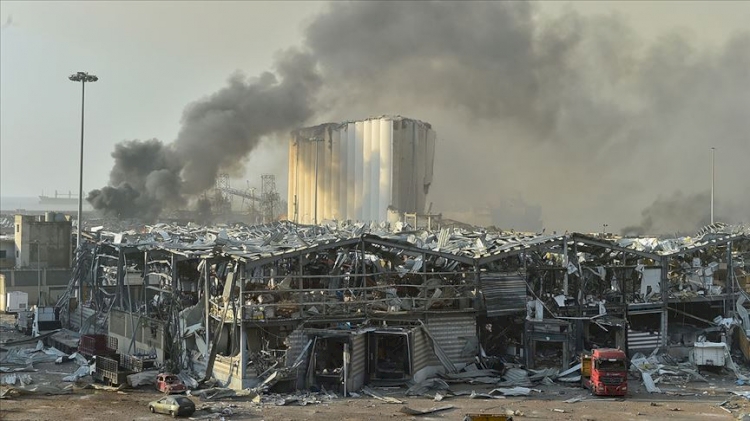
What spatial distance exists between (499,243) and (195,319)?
11597 mm

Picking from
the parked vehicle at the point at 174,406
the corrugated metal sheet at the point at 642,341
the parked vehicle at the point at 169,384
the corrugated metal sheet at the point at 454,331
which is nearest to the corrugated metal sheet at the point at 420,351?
the corrugated metal sheet at the point at 454,331

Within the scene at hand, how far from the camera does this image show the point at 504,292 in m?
29.6

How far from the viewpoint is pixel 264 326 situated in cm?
2641

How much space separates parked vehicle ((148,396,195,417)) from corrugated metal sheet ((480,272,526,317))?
37.0 ft

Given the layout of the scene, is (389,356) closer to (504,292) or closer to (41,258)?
(504,292)

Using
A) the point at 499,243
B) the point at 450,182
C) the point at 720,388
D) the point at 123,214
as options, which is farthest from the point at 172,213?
the point at 720,388

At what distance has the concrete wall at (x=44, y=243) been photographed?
1965 inches

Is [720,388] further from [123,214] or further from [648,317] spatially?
[123,214]

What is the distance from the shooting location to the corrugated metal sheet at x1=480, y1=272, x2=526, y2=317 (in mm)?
29359

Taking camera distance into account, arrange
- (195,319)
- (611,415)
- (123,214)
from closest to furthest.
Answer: (611,415), (195,319), (123,214)

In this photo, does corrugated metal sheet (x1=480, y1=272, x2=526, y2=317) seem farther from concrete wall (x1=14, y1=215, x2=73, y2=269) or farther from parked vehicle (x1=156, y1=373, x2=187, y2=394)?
concrete wall (x1=14, y1=215, x2=73, y2=269)

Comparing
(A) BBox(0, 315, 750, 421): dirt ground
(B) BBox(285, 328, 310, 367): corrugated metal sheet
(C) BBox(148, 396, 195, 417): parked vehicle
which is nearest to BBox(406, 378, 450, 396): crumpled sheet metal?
(A) BBox(0, 315, 750, 421): dirt ground

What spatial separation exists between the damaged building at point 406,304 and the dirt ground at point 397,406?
1677mm

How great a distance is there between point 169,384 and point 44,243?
28.3 metres
